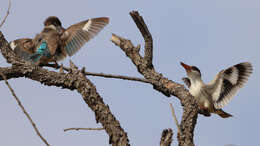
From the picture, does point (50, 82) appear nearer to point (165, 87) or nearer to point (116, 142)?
point (116, 142)

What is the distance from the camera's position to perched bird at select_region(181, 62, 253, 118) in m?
4.70

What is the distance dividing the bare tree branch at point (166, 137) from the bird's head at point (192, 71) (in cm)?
283

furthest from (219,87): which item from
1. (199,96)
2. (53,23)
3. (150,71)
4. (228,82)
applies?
(53,23)

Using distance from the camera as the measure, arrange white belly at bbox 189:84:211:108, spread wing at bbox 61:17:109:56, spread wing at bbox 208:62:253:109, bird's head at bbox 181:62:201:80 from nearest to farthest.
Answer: spread wing at bbox 208:62:253:109 → white belly at bbox 189:84:211:108 → bird's head at bbox 181:62:201:80 → spread wing at bbox 61:17:109:56

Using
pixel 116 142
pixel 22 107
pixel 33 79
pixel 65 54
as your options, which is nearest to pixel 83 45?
pixel 65 54

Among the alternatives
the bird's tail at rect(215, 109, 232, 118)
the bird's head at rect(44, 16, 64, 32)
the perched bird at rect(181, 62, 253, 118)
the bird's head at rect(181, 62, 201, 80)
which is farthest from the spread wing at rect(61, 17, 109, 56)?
the bird's tail at rect(215, 109, 232, 118)

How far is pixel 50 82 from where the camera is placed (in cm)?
317

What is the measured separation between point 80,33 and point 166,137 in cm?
348

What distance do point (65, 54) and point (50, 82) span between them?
2.27 metres

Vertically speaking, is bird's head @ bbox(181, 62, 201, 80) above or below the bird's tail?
above

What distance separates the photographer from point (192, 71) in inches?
214

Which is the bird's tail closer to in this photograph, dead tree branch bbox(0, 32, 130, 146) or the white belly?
the white belly

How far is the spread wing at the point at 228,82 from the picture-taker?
4.68m

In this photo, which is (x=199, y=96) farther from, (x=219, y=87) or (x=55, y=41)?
(x=55, y=41)
